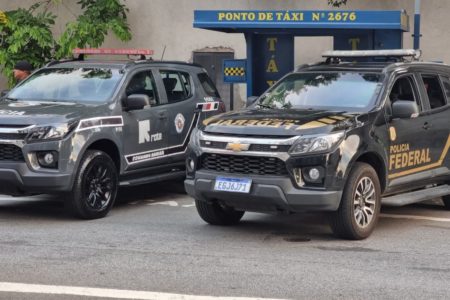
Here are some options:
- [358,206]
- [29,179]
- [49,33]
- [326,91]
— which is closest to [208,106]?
[326,91]

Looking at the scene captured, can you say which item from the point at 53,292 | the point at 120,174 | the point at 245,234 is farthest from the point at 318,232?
the point at 53,292

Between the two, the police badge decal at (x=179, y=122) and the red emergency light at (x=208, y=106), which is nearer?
the police badge decal at (x=179, y=122)

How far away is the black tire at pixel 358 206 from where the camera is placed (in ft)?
23.5

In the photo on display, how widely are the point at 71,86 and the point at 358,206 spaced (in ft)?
13.5

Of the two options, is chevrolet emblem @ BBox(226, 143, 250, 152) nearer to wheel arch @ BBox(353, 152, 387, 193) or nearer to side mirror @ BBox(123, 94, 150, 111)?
wheel arch @ BBox(353, 152, 387, 193)

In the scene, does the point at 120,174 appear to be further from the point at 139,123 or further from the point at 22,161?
the point at 22,161

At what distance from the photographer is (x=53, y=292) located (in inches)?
221

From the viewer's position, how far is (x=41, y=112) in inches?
332

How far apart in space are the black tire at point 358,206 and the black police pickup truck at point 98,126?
2923 millimetres

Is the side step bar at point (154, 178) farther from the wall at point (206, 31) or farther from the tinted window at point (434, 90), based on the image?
the wall at point (206, 31)

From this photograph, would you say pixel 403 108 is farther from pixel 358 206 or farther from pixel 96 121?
pixel 96 121

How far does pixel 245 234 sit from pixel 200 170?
85 centimetres

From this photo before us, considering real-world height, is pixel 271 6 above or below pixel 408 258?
above

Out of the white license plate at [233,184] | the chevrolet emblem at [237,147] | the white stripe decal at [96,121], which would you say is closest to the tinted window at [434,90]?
the chevrolet emblem at [237,147]
